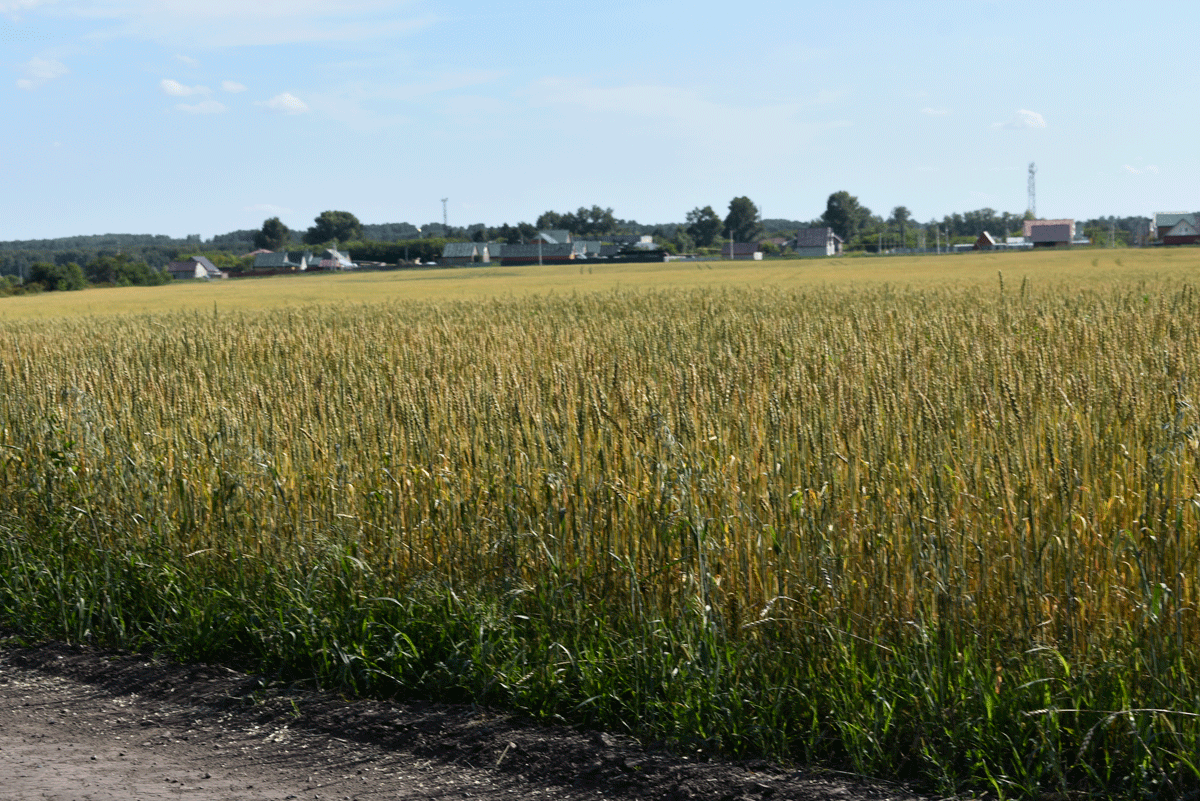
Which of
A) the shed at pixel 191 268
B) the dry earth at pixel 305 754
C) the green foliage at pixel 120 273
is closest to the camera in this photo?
the dry earth at pixel 305 754

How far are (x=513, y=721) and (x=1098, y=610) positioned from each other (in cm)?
216

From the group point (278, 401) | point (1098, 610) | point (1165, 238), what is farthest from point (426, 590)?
point (1165, 238)

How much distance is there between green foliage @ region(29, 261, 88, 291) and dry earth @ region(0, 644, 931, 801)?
75.0 metres

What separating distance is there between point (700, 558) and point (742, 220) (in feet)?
559

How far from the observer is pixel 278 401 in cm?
724

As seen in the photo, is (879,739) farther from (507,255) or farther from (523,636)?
(507,255)

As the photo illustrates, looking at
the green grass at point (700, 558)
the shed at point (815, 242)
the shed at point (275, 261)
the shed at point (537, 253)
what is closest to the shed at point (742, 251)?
the shed at point (815, 242)

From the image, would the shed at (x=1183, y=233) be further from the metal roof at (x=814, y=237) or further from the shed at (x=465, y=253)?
the shed at (x=465, y=253)

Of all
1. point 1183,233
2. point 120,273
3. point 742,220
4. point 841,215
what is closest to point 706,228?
point 742,220

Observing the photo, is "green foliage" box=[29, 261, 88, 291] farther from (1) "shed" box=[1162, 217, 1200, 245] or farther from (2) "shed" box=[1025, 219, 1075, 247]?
(2) "shed" box=[1025, 219, 1075, 247]

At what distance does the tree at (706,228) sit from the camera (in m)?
167

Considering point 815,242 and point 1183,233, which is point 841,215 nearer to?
point 815,242

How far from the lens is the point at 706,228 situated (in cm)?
16700

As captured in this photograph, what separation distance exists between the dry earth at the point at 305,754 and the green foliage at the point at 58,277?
→ 7503 cm
